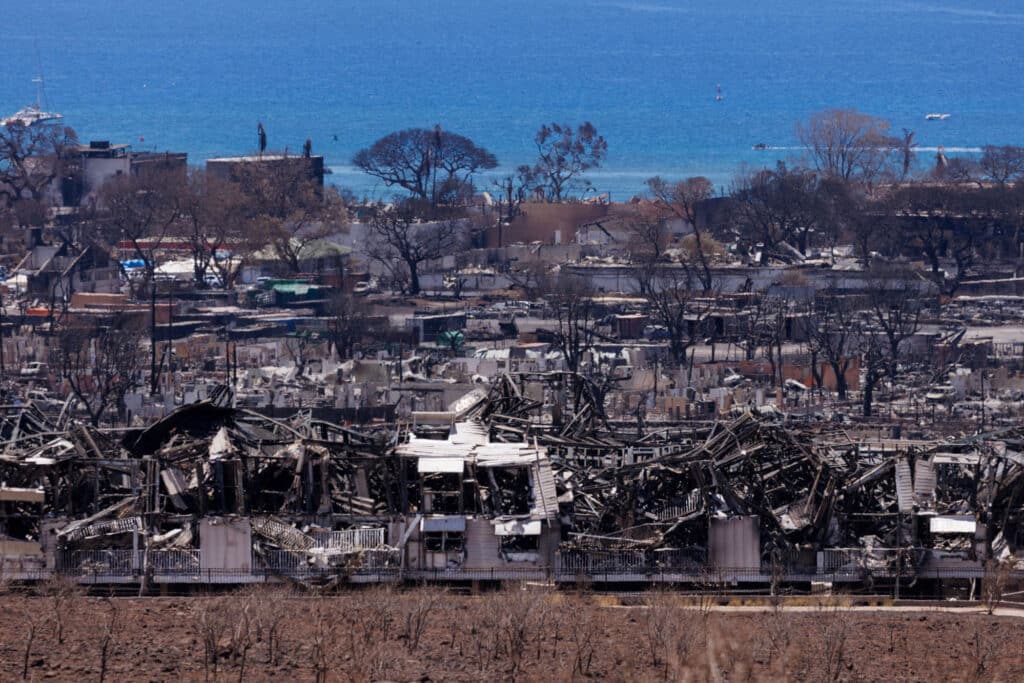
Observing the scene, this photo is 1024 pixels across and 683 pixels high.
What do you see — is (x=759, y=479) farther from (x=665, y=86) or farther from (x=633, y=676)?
(x=665, y=86)

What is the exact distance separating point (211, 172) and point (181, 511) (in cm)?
5253

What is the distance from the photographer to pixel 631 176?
119 meters

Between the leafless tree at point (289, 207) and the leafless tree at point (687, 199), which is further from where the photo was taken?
the leafless tree at point (687, 199)

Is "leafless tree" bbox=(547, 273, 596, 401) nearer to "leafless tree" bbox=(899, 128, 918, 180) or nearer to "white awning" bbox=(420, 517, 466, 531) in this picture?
"white awning" bbox=(420, 517, 466, 531)

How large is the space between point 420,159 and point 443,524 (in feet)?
187

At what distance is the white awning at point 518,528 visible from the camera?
33250mm

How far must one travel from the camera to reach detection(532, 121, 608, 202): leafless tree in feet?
299

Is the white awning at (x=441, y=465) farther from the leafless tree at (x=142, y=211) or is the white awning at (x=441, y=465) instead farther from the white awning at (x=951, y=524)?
the leafless tree at (x=142, y=211)

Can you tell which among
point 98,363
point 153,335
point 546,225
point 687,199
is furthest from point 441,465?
point 687,199

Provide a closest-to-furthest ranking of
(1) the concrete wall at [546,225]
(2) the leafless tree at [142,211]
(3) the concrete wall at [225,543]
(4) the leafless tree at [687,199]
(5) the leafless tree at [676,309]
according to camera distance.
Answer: (3) the concrete wall at [225,543], (5) the leafless tree at [676,309], (2) the leafless tree at [142,211], (4) the leafless tree at [687,199], (1) the concrete wall at [546,225]

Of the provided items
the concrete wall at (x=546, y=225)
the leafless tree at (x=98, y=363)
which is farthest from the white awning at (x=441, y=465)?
the concrete wall at (x=546, y=225)

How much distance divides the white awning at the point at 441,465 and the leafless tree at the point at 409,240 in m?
35.6

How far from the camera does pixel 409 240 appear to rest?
245 feet

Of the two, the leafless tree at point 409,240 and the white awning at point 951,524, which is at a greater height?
the leafless tree at point 409,240
